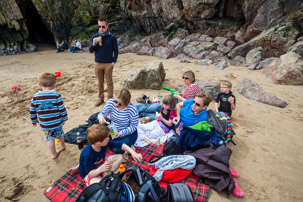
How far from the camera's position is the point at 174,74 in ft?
28.3

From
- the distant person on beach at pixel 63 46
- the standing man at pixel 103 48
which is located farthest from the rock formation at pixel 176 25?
the standing man at pixel 103 48

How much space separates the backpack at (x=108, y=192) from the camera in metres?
2.16

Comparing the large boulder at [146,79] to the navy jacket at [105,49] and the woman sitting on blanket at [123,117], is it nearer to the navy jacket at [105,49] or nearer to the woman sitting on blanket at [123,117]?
the navy jacket at [105,49]

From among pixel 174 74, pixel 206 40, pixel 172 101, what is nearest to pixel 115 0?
pixel 206 40

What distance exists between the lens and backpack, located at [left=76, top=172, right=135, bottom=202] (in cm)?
216

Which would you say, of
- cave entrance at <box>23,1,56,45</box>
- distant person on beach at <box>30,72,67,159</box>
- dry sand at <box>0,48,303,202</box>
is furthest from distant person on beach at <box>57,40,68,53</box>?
distant person on beach at <box>30,72,67,159</box>

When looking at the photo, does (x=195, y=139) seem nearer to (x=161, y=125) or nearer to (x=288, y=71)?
(x=161, y=125)

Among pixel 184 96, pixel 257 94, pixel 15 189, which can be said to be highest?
pixel 184 96

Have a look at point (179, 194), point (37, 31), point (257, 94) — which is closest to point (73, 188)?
point (179, 194)

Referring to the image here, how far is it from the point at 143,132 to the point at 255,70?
7.63 m

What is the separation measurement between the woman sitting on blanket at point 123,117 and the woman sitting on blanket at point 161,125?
540 mm

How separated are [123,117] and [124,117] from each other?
0.06 ft

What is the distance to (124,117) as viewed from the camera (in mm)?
3312

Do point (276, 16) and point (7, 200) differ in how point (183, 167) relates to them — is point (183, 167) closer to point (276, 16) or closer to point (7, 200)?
point (7, 200)
